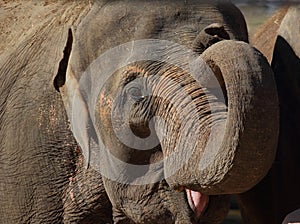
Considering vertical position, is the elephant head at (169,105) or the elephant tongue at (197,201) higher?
the elephant head at (169,105)

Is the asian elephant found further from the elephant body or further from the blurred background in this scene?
the blurred background

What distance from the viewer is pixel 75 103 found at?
3699 millimetres

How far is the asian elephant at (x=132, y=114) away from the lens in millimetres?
3068

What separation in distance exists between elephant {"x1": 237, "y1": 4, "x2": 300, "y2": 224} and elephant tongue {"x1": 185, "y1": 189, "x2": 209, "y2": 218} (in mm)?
437

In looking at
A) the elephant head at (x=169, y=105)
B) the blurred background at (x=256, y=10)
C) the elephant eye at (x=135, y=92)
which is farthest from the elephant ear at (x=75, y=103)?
the blurred background at (x=256, y=10)

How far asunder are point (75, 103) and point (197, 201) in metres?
0.49

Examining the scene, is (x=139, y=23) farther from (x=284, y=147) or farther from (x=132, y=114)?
(x=284, y=147)

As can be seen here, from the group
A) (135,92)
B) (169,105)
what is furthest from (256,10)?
(169,105)

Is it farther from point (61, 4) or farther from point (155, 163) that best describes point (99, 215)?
point (61, 4)

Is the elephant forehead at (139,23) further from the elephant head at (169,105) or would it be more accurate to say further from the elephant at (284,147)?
the elephant at (284,147)

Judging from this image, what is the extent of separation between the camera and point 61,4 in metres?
4.15

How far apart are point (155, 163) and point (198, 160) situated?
32 centimetres

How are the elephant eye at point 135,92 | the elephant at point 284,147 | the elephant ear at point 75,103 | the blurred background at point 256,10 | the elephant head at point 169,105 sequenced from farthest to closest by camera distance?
the blurred background at point 256,10 < the elephant at point 284,147 < the elephant ear at point 75,103 < the elephant eye at point 135,92 < the elephant head at point 169,105

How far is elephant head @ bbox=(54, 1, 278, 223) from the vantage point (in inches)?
119
